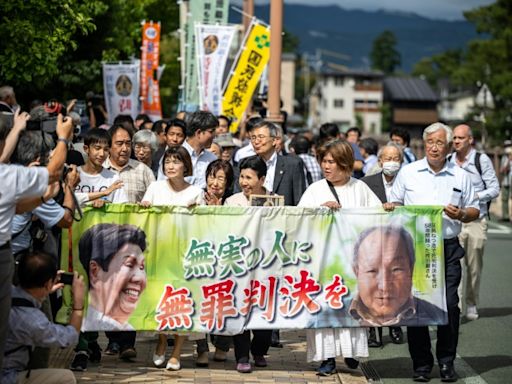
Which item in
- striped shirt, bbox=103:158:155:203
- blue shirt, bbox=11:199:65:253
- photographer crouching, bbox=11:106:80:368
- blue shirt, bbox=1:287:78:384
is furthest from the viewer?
striped shirt, bbox=103:158:155:203

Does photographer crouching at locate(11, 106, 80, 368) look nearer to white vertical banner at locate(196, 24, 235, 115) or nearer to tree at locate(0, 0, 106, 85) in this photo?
tree at locate(0, 0, 106, 85)

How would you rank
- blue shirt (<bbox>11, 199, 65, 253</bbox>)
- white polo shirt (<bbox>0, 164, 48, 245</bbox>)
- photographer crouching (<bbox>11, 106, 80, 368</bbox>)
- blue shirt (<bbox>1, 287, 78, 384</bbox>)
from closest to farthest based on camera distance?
1. white polo shirt (<bbox>0, 164, 48, 245</bbox>)
2. blue shirt (<bbox>1, 287, 78, 384</bbox>)
3. photographer crouching (<bbox>11, 106, 80, 368</bbox>)
4. blue shirt (<bbox>11, 199, 65, 253</bbox>)

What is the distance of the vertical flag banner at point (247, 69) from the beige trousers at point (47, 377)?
1264cm

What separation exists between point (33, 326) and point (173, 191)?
2.76 metres

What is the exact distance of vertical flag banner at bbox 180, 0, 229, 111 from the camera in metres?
→ 22.2

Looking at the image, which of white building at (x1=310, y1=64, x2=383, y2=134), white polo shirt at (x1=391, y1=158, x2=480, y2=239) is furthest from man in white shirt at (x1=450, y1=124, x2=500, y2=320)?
white building at (x1=310, y1=64, x2=383, y2=134)

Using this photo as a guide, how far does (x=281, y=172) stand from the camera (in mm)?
11055

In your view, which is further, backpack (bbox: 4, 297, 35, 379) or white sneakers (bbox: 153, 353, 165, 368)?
white sneakers (bbox: 153, 353, 165, 368)

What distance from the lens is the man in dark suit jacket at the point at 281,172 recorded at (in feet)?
35.6

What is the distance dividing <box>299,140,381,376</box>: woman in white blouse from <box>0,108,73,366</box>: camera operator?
10.1 feet

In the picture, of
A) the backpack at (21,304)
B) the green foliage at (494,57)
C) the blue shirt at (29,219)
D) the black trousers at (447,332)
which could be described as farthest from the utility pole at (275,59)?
the green foliage at (494,57)

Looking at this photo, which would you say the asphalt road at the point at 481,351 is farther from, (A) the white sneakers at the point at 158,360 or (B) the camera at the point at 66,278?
(B) the camera at the point at 66,278

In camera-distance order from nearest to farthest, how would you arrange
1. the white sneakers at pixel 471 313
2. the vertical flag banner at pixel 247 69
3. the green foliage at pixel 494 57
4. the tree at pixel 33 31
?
the white sneakers at pixel 471 313 < the tree at pixel 33 31 < the vertical flag banner at pixel 247 69 < the green foliage at pixel 494 57

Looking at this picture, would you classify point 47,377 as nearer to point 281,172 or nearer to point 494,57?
point 281,172
